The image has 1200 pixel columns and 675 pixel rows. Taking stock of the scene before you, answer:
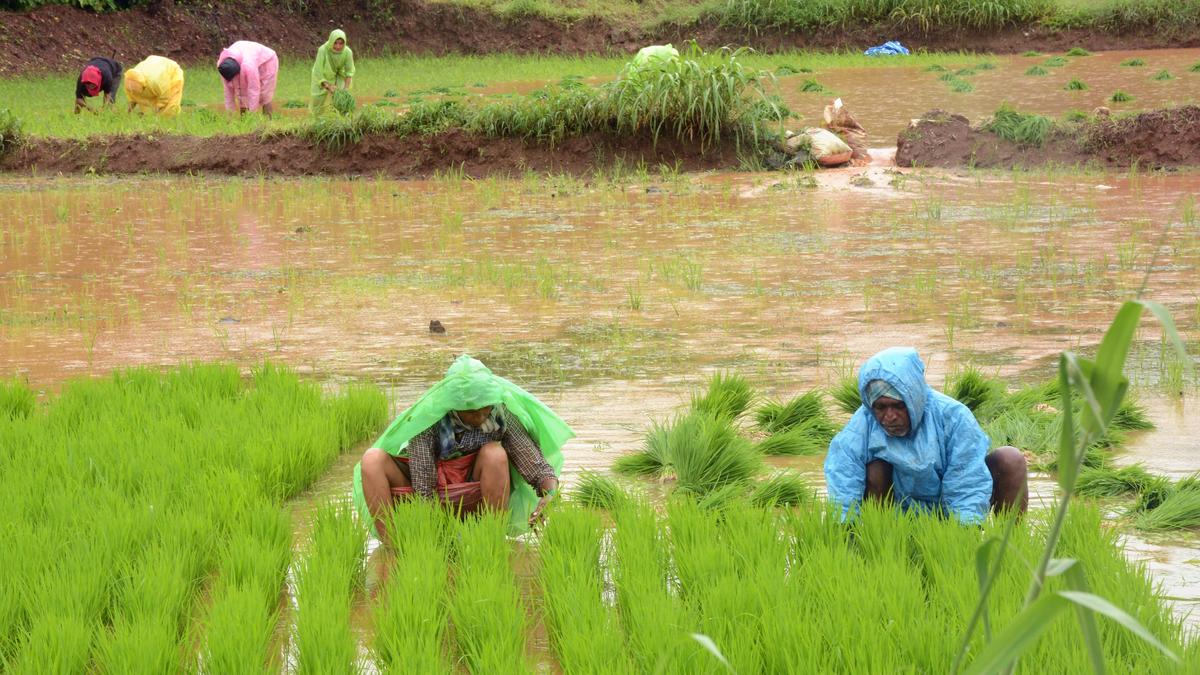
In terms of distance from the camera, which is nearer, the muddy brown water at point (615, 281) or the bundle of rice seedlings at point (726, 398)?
the bundle of rice seedlings at point (726, 398)

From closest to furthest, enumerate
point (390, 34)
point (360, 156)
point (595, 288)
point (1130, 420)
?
point (1130, 420) < point (595, 288) < point (360, 156) < point (390, 34)

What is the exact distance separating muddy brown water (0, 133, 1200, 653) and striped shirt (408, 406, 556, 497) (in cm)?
43

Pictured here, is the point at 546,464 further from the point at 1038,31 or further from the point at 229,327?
the point at 1038,31

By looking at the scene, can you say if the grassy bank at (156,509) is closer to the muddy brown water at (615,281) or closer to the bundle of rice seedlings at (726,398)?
the muddy brown water at (615,281)

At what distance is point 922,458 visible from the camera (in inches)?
134

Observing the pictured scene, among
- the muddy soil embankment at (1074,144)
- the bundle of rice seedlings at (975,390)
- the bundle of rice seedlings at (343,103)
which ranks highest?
the bundle of rice seedlings at (343,103)

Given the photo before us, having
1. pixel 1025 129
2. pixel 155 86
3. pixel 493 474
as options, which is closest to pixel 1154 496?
pixel 493 474

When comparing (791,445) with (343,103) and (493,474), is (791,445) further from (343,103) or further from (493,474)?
(343,103)

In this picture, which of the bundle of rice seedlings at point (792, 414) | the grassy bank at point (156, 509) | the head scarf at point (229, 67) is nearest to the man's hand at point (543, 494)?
the grassy bank at point (156, 509)

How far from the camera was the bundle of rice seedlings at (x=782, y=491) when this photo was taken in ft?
12.9

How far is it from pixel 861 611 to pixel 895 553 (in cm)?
49

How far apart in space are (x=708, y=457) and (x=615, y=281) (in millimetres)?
3389

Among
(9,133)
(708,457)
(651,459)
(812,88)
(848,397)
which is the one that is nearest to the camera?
(708,457)

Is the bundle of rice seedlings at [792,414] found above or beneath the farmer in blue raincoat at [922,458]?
beneath
